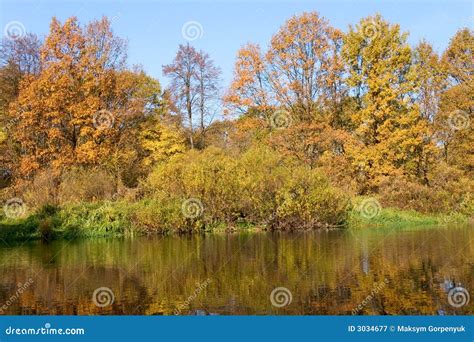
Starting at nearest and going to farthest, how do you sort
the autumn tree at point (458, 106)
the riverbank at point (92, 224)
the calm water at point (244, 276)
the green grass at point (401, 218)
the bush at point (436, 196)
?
1. the calm water at point (244, 276)
2. the riverbank at point (92, 224)
3. the green grass at point (401, 218)
4. the bush at point (436, 196)
5. the autumn tree at point (458, 106)

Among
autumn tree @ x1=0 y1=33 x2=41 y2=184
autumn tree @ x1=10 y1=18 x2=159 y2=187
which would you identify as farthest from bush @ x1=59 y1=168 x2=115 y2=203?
autumn tree @ x1=0 y1=33 x2=41 y2=184

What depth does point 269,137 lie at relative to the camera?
31.7 metres

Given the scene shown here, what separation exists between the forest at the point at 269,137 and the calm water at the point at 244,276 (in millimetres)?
4092

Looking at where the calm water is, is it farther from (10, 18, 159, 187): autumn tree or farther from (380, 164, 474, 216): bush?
(10, 18, 159, 187): autumn tree

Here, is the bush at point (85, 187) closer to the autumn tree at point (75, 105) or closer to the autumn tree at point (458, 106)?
the autumn tree at point (75, 105)

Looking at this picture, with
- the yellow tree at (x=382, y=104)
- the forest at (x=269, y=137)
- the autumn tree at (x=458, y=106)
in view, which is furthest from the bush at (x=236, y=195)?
the autumn tree at (x=458, y=106)

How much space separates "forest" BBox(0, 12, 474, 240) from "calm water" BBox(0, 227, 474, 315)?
4092 mm

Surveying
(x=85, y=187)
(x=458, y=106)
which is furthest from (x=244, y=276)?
(x=458, y=106)

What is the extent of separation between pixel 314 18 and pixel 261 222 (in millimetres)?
15280

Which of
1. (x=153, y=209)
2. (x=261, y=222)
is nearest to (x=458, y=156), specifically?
(x=261, y=222)

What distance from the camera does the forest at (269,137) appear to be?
22.8 m

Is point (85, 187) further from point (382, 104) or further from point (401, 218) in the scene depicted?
point (382, 104)

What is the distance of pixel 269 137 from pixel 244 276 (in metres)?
20.7

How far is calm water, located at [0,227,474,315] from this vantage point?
8820mm
